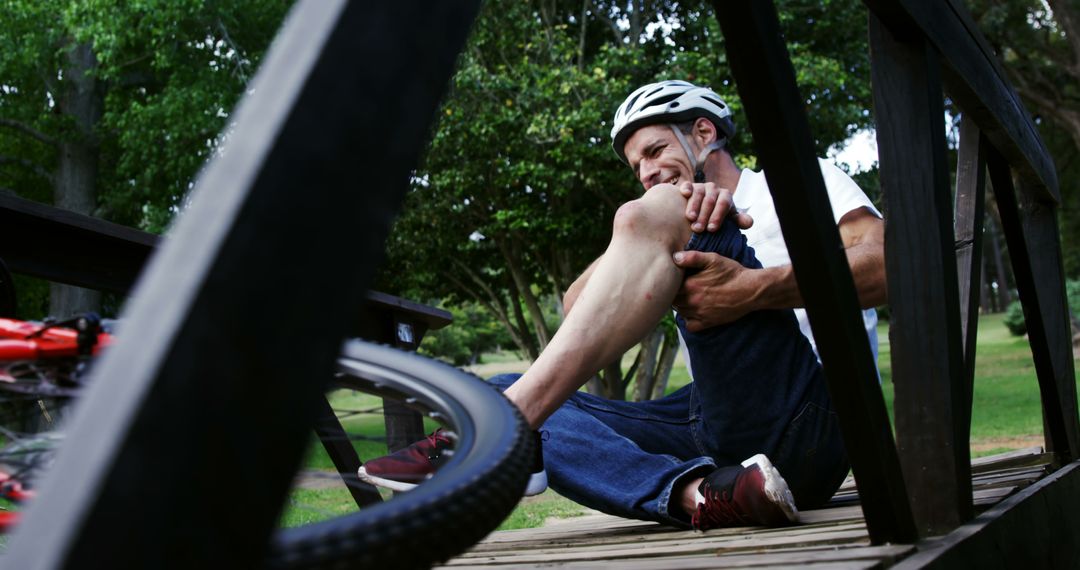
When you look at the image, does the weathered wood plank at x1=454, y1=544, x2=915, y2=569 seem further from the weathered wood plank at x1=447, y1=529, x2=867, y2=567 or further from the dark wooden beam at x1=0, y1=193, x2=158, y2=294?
the dark wooden beam at x1=0, y1=193, x2=158, y2=294

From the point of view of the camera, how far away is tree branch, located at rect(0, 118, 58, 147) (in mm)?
16344

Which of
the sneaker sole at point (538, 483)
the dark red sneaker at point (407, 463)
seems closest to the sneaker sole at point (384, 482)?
the dark red sneaker at point (407, 463)

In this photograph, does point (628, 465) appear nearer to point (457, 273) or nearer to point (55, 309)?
point (457, 273)

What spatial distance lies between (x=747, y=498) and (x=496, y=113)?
11.1 metres

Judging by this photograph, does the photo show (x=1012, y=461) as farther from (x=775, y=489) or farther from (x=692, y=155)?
(x=775, y=489)

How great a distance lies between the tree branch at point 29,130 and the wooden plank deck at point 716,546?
15.6 metres

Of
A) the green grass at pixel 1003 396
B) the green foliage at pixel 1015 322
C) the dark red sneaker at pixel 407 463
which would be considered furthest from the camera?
the green foliage at pixel 1015 322

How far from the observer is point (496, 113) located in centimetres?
1290

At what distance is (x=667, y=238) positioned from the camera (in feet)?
7.29

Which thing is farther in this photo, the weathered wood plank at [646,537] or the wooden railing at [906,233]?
the weathered wood plank at [646,537]

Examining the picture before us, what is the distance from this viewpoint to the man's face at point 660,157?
2859 millimetres

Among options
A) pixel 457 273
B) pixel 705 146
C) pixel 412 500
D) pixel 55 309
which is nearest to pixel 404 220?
pixel 457 273

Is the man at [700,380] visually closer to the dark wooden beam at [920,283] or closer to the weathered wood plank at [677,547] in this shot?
the weathered wood plank at [677,547]

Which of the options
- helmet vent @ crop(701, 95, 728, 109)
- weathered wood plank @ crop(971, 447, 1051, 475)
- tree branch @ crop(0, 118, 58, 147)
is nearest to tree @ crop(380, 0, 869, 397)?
tree branch @ crop(0, 118, 58, 147)
